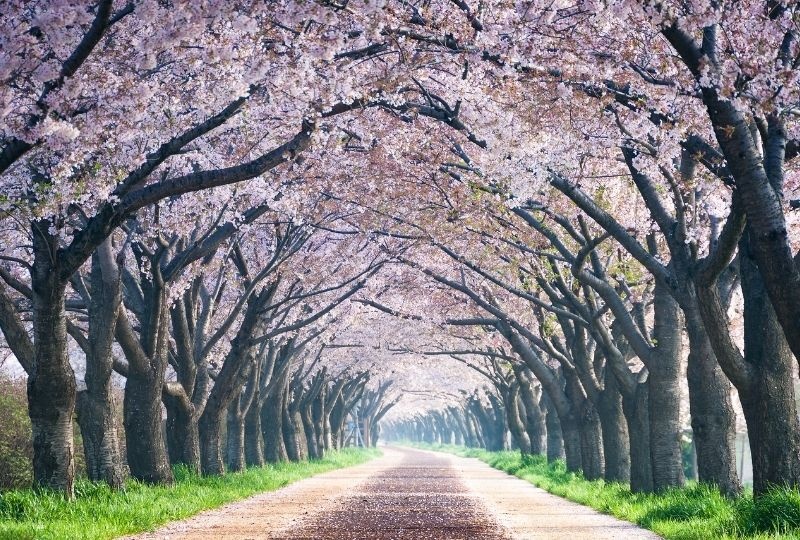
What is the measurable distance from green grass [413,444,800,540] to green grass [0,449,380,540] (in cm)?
722

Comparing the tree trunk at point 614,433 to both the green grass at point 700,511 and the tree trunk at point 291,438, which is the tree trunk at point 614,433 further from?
the tree trunk at point 291,438

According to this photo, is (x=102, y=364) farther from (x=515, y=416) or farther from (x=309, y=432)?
(x=515, y=416)

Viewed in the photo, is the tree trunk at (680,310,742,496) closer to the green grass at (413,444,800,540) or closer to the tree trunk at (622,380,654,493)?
the green grass at (413,444,800,540)

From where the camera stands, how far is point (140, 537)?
1290 cm

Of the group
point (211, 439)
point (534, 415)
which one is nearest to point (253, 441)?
point (211, 439)

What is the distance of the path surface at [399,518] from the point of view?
13906mm

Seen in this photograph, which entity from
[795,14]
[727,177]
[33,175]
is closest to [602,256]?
[727,177]

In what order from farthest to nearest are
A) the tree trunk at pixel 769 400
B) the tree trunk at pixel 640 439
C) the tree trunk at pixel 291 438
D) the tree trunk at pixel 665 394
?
1. the tree trunk at pixel 291 438
2. the tree trunk at pixel 640 439
3. the tree trunk at pixel 665 394
4. the tree trunk at pixel 769 400

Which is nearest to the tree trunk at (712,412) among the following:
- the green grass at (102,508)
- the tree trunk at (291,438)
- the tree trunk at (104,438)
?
the green grass at (102,508)

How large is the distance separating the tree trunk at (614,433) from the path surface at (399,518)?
2062 millimetres

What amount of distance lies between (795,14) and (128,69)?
841 cm

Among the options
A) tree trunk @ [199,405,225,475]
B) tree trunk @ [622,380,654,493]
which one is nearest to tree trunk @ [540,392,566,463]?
tree trunk @ [199,405,225,475]

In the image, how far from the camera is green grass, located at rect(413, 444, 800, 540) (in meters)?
12.1

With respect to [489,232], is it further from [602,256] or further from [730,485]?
[730,485]
